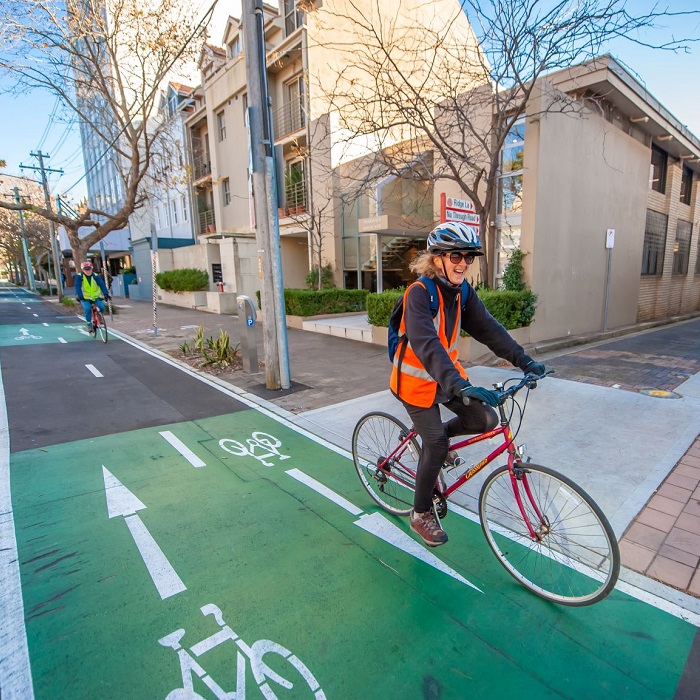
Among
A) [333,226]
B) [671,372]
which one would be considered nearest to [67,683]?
[671,372]

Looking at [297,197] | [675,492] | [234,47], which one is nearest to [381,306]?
[675,492]

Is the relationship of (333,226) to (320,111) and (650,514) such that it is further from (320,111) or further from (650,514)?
(650,514)

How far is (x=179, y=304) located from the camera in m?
23.0

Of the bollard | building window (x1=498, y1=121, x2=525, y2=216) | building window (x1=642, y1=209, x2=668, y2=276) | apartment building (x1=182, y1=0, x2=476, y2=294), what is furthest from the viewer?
building window (x1=642, y1=209, x2=668, y2=276)

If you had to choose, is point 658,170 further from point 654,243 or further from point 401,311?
point 401,311

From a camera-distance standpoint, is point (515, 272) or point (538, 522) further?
point (515, 272)

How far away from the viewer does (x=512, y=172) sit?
10094mm

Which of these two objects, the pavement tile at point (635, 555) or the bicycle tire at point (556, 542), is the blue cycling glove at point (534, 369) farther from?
the pavement tile at point (635, 555)

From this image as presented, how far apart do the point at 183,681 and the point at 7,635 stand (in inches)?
42.1

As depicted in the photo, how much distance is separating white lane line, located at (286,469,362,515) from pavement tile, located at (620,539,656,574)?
6.04 ft

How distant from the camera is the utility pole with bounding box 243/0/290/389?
19.7ft

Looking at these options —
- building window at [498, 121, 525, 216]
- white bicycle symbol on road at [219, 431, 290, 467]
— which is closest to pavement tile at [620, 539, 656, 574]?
white bicycle symbol on road at [219, 431, 290, 467]

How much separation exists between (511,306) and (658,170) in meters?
12.1

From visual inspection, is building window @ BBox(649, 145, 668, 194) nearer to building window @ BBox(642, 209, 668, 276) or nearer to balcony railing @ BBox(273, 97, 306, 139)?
building window @ BBox(642, 209, 668, 276)
